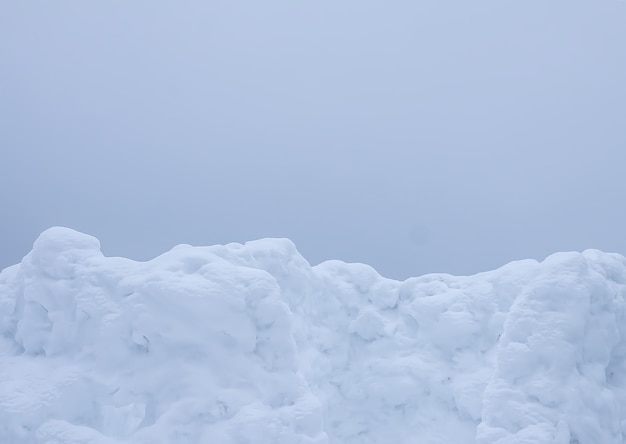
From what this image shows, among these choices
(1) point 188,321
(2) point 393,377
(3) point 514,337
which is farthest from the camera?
(2) point 393,377

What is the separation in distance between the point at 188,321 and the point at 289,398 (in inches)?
Result: 54.1

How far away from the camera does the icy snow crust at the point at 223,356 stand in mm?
5699

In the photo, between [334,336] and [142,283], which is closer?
[142,283]

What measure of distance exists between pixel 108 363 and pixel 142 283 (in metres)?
0.94

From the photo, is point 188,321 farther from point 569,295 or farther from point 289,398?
point 569,295

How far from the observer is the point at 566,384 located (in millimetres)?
6109

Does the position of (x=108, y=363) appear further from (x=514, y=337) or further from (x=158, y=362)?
(x=514, y=337)

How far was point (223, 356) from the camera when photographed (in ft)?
19.6

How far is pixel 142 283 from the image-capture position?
19.9ft

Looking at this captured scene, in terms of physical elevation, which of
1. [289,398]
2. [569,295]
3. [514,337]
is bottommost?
[289,398]

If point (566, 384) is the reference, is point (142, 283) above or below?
above

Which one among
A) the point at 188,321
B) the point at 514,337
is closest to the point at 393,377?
the point at 514,337

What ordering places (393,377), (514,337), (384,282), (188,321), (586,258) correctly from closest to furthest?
1. (188,321)
2. (514,337)
3. (586,258)
4. (393,377)
5. (384,282)

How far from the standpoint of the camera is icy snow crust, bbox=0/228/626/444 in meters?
5.70
